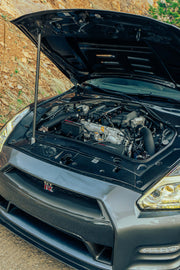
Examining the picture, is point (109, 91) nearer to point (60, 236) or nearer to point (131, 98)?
point (131, 98)

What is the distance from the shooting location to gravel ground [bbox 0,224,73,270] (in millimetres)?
1995

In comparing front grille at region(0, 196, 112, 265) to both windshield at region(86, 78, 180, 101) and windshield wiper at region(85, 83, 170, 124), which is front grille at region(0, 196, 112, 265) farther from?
windshield at region(86, 78, 180, 101)

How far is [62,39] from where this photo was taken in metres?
2.87

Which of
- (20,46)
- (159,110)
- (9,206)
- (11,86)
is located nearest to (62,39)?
(159,110)

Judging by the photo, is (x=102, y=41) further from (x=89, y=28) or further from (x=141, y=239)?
(x=141, y=239)

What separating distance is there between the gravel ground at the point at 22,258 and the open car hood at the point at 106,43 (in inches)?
75.9

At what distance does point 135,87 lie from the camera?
3.02m

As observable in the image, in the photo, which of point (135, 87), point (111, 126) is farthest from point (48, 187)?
point (135, 87)

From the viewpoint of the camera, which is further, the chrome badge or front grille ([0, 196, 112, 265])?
the chrome badge

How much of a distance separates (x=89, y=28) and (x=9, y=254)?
2.05 metres

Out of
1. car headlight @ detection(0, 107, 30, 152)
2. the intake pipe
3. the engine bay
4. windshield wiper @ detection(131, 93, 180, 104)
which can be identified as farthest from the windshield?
car headlight @ detection(0, 107, 30, 152)

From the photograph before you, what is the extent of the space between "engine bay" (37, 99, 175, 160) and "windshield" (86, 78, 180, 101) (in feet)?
0.78

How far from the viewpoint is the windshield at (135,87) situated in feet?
9.16

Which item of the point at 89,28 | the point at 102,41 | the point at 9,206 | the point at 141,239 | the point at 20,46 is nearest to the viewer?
the point at 141,239
